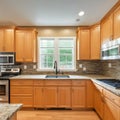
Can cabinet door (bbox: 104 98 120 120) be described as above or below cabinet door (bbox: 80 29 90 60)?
below

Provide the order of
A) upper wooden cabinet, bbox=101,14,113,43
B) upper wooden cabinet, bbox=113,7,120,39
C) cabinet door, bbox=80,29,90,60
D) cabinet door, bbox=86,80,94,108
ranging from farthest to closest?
cabinet door, bbox=80,29,90,60
cabinet door, bbox=86,80,94,108
upper wooden cabinet, bbox=101,14,113,43
upper wooden cabinet, bbox=113,7,120,39

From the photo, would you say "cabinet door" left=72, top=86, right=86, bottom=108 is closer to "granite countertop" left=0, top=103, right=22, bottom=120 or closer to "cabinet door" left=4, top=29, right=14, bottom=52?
"cabinet door" left=4, top=29, right=14, bottom=52

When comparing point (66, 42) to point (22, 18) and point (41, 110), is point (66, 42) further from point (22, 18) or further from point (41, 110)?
point (41, 110)

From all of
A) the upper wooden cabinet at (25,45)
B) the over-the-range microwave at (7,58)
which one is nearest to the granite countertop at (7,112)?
the over-the-range microwave at (7,58)

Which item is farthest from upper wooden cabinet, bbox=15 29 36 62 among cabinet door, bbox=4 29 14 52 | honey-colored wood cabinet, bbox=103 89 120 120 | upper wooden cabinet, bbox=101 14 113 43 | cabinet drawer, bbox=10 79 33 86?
honey-colored wood cabinet, bbox=103 89 120 120

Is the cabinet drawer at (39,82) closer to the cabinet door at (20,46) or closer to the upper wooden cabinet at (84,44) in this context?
the cabinet door at (20,46)

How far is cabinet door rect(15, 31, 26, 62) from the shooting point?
5281mm

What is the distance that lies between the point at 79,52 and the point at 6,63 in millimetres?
2125

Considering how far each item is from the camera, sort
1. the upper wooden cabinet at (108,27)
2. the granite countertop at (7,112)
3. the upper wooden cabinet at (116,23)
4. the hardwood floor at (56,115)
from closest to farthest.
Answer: the granite countertop at (7,112), the upper wooden cabinet at (116,23), the upper wooden cabinet at (108,27), the hardwood floor at (56,115)

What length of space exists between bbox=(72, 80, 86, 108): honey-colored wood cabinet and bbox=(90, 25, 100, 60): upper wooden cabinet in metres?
0.91

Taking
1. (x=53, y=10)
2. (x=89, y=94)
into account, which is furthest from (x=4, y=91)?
(x=53, y=10)

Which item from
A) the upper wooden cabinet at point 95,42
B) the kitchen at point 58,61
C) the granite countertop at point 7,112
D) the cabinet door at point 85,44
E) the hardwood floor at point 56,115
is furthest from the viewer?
the cabinet door at point 85,44

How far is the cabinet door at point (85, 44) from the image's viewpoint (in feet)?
17.2

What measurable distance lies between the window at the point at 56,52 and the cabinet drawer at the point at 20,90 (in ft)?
3.51
